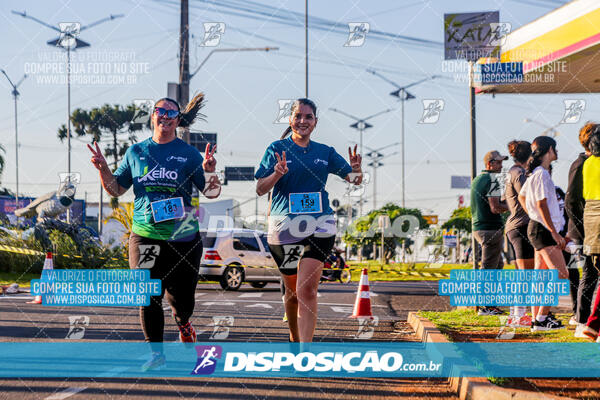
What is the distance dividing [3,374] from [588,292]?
536 cm

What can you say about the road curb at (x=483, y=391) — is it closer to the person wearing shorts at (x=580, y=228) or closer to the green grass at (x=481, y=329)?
the green grass at (x=481, y=329)

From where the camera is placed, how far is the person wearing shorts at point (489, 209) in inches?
392

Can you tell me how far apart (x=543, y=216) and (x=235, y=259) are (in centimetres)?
1227

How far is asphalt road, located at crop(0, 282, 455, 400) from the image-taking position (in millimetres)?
5219

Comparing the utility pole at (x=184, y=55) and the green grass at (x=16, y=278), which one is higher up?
the utility pole at (x=184, y=55)

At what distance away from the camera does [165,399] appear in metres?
4.95

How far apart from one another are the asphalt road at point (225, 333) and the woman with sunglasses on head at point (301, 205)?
70cm

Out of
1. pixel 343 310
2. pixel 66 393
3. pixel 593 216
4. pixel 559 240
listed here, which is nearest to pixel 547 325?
pixel 559 240

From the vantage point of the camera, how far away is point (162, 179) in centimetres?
581

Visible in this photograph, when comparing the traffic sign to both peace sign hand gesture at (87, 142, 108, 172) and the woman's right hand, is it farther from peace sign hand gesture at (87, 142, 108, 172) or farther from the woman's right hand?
peace sign hand gesture at (87, 142, 108, 172)

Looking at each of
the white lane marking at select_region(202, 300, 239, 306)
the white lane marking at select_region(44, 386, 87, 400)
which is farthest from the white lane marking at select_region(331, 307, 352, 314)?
the white lane marking at select_region(44, 386, 87, 400)

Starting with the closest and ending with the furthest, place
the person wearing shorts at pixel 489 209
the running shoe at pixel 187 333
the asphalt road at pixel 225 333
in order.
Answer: the asphalt road at pixel 225 333 → the running shoe at pixel 187 333 → the person wearing shorts at pixel 489 209

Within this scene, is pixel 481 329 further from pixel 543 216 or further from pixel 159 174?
pixel 159 174

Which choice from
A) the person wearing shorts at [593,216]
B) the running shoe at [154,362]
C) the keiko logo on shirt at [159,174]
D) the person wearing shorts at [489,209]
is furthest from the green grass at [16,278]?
the person wearing shorts at [593,216]
